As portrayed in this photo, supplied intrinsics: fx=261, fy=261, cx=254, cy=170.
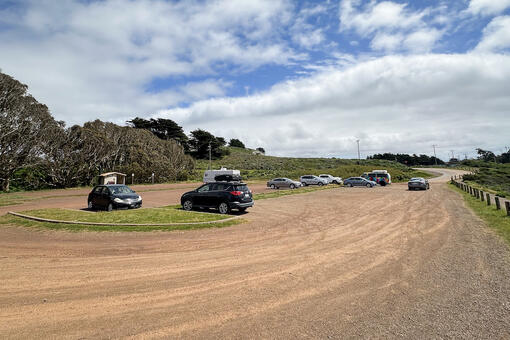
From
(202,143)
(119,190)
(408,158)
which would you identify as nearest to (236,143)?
(202,143)

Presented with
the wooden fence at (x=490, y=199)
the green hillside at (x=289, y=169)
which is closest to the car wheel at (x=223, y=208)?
the wooden fence at (x=490, y=199)

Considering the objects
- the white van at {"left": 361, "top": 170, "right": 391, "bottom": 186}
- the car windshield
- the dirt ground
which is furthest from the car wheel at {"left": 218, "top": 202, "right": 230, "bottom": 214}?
the white van at {"left": 361, "top": 170, "right": 391, "bottom": 186}

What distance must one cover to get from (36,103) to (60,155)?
22.3 ft

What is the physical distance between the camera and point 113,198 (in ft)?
45.9

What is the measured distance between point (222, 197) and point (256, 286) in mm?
8802

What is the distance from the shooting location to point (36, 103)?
105 feet

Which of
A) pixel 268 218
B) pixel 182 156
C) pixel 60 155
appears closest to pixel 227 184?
pixel 268 218

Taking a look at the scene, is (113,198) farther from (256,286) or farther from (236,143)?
(236,143)

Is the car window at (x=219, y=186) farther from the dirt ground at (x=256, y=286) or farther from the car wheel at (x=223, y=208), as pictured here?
the dirt ground at (x=256, y=286)

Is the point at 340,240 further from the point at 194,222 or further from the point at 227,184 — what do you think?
the point at 227,184

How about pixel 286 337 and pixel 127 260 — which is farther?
pixel 127 260

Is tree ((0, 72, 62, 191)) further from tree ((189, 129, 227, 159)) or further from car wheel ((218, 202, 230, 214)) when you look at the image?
tree ((189, 129, 227, 159))

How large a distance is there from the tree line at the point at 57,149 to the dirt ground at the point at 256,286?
30.0 metres

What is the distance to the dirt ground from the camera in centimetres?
345
